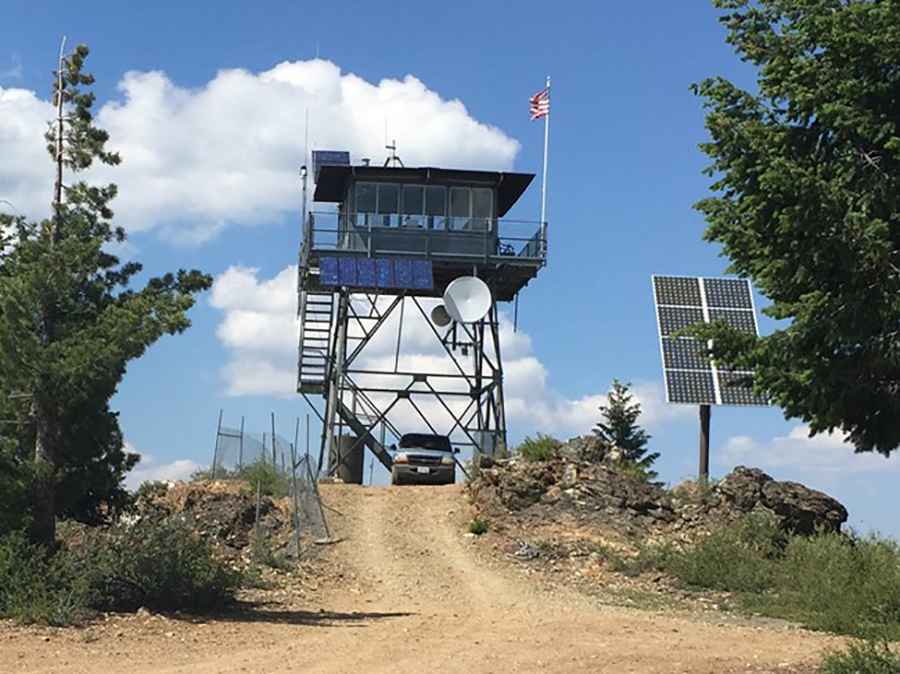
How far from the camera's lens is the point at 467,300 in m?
40.3

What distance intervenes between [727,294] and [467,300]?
10.7 m

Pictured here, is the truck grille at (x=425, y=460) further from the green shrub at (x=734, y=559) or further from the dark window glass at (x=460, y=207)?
the green shrub at (x=734, y=559)

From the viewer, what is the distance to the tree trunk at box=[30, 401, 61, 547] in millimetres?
17531

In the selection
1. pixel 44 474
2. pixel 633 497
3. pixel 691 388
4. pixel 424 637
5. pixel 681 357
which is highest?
pixel 681 357

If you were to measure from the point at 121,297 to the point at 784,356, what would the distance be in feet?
34.1

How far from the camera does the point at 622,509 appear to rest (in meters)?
28.9

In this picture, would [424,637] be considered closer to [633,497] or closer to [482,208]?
[633,497]

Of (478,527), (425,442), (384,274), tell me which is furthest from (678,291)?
(384,274)

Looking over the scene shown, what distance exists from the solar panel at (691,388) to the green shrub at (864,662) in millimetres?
18658

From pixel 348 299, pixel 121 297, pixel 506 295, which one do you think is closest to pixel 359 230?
pixel 348 299

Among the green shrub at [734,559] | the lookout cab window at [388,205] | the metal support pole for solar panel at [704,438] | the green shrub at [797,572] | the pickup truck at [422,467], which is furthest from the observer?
the lookout cab window at [388,205]

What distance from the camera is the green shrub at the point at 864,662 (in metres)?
10.9

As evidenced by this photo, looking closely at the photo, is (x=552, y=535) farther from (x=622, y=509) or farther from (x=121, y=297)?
(x=121, y=297)

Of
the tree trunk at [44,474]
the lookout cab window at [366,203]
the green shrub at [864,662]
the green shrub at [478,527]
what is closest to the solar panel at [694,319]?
the green shrub at [478,527]
